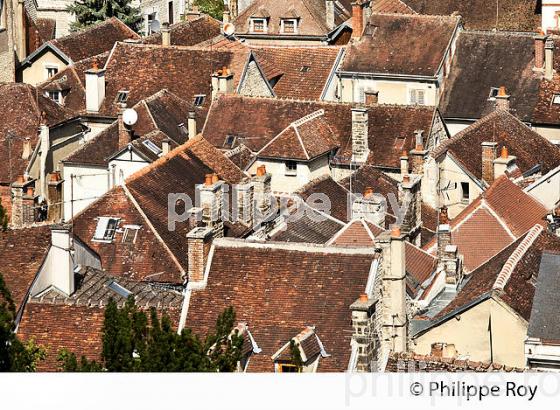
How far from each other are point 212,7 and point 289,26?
9.81 metres

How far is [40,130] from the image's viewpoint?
2493 inches

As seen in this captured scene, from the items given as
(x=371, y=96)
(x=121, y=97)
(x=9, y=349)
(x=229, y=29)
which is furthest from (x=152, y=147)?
(x=9, y=349)

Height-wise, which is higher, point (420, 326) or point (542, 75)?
point (542, 75)

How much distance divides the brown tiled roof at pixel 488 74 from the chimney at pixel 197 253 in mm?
29511

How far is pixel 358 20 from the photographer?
75.9m

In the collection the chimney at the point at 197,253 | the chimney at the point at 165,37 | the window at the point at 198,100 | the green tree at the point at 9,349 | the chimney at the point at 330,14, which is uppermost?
the chimney at the point at 330,14

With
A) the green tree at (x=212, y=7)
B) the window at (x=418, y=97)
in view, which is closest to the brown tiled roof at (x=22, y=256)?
the window at (x=418, y=97)

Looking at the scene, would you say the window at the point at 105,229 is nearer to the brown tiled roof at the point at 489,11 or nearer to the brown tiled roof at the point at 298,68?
the brown tiled roof at the point at 298,68

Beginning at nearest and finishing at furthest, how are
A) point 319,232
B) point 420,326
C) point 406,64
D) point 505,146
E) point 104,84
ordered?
point 420,326 < point 319,232 < point 505,146 < point 104,84 < point 406,64

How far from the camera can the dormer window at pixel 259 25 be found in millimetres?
80875

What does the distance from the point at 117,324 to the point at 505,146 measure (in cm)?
3264

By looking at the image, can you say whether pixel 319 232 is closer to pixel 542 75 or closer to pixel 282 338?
pixel 282 338

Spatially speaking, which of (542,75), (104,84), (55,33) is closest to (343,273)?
(104,84)

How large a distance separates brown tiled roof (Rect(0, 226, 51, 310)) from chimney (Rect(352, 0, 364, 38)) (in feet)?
111
